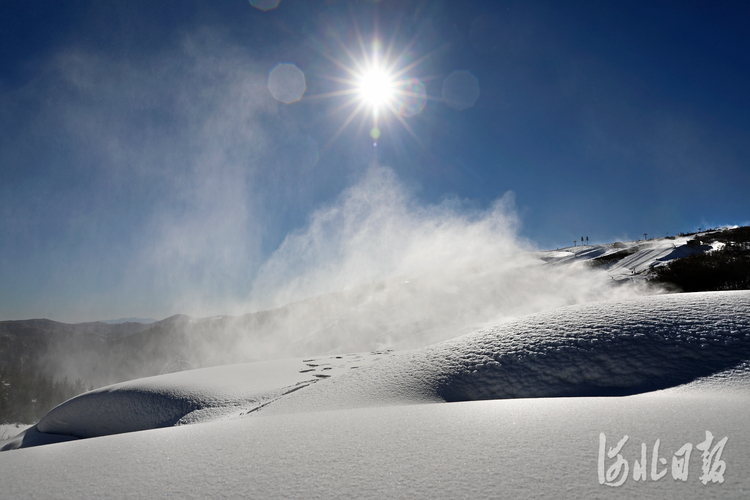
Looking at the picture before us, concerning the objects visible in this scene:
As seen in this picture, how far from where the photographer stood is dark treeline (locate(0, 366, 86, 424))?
49062mm

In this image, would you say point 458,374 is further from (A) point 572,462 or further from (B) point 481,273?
(B) point 481,273

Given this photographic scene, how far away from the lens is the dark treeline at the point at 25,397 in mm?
49062

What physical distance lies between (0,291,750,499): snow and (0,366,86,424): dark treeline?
69.3 metres

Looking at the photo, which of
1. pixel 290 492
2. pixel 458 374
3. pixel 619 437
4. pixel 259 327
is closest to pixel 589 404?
pixel 619 437

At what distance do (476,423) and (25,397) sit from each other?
85.2 meters

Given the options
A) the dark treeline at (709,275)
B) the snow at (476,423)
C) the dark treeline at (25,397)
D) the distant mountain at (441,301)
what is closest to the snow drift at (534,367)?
the snow at (476,423)

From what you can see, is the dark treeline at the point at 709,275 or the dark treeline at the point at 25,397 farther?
the dark treeline at the point at 25,397

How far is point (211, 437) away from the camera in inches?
113

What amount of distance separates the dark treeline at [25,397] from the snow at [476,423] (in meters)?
69.3

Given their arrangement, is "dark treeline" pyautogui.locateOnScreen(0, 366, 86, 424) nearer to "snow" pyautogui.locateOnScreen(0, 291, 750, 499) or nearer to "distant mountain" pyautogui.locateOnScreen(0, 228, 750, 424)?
"distant mountain" pyautogui.locateOnScreen(0, 228, 750, 424)

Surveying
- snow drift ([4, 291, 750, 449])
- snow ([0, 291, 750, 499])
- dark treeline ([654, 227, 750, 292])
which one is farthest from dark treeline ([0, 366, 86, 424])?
dark treeline ([654, 227, 750, 292])

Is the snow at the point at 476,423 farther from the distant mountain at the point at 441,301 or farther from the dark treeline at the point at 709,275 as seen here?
the dark treeline at the point at 709,275

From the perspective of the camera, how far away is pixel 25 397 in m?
56.5

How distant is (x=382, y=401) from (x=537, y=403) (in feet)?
6.04
